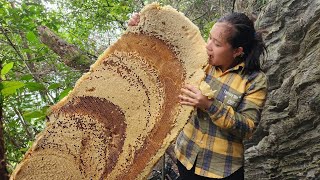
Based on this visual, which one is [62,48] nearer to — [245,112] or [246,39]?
[246,39]

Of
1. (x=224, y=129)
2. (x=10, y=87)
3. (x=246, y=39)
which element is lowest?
(x=224, y=129)

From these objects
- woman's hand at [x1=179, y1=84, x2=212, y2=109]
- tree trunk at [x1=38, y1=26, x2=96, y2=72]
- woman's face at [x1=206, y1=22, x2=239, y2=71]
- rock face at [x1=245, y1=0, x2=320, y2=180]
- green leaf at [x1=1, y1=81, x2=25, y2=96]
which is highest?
tree trunk at [x1=38, y1=26, x2=96, y2=72]

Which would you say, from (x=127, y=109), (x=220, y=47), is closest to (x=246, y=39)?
(x=220, y=47)

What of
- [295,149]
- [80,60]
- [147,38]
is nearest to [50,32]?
[80,60]

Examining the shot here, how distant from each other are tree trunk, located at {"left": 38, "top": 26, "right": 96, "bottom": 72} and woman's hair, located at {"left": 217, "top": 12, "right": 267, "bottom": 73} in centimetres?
197

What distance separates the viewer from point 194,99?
155 centimetres

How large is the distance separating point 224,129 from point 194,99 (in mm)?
248

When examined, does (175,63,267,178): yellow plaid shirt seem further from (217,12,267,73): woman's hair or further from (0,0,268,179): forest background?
(0,0,268,179): forest background

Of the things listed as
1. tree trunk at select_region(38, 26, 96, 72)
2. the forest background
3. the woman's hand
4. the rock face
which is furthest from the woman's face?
tree trunk at select_region(38, 26, 96, 72)

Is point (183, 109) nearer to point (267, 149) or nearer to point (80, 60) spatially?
point (267, 149)

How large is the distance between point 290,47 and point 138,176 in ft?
6.65

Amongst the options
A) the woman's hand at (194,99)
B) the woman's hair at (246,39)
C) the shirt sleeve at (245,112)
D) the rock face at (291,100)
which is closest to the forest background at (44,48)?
the woman's hand at (194,99)

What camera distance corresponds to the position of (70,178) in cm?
154

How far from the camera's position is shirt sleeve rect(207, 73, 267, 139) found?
1582 mm
